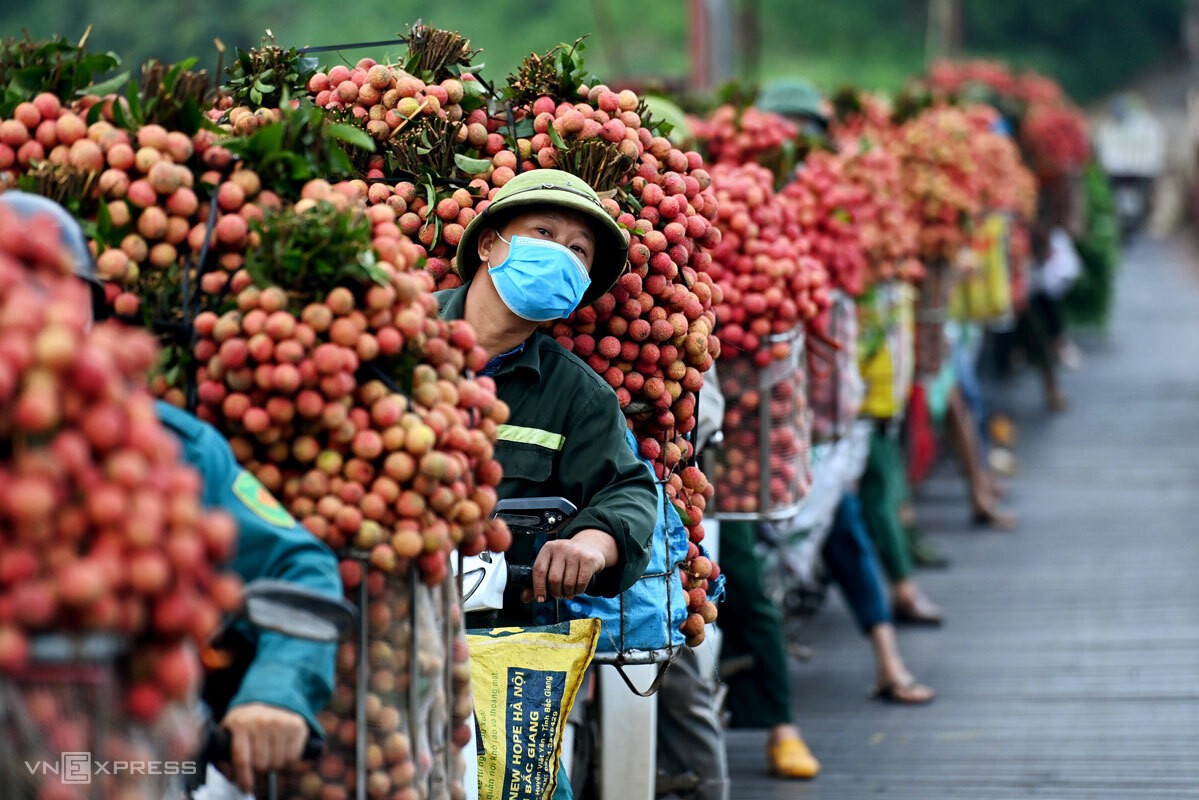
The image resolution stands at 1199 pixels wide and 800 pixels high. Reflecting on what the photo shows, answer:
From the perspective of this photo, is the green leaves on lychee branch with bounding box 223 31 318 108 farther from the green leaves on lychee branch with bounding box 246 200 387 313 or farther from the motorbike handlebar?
the motorbike handlebar

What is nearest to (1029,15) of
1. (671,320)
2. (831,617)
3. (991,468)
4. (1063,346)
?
(1063,346)

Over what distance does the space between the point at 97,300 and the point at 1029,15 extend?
4337 centimetres

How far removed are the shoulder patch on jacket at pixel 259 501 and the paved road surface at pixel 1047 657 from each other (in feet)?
11.4

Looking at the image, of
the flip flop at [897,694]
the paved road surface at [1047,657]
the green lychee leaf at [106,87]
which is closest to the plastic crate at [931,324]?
the paved road surface at [1047,657]

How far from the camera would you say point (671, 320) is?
3775mm

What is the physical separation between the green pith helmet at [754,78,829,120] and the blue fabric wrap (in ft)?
13.4

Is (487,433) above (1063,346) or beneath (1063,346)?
beneath

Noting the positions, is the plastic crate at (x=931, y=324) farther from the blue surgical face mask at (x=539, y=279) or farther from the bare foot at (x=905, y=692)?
the blue surgical face mask at (x=539, y=279)

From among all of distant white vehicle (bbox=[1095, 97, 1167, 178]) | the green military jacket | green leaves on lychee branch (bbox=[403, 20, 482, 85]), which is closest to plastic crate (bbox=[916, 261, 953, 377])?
green leaves on lychee branch (bbox=[403, 20, 482, 85])

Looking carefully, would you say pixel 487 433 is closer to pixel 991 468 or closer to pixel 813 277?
pixel 813 277

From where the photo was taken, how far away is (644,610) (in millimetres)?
3545

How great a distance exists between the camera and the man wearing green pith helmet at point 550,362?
11.0ft

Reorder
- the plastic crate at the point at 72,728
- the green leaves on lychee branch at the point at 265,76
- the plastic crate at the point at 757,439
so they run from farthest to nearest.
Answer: the plastic crate at the point at 757,439 < the green leaves on lychee branch at the point at 265,76 < the plastic crate at the point at 72,728

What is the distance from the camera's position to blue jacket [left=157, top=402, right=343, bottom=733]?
2.33 meters
